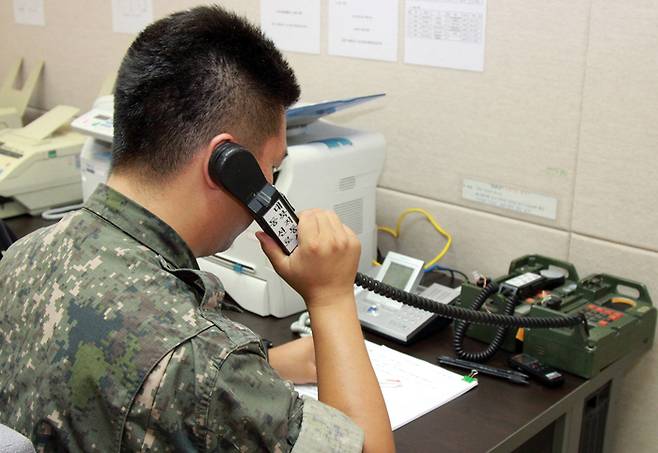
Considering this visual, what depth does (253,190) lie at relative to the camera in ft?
3.54

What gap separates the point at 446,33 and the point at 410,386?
832mm

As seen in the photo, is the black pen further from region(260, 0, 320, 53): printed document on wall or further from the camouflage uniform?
region(260, 0, 320, 53): printed document on wall

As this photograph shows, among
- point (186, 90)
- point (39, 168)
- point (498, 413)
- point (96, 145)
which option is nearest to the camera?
point (186, 90)

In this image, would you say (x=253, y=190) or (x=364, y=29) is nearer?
(x=253, y=190)

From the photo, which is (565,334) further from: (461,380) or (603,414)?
(603,414)

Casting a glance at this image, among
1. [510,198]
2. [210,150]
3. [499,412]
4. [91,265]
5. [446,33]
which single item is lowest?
[499,412]

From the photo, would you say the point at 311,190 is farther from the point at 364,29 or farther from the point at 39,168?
the point at 39,168

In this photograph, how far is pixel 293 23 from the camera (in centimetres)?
209

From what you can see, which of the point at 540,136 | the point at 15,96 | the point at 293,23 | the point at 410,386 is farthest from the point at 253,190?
the point at 15,96

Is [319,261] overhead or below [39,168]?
overhead

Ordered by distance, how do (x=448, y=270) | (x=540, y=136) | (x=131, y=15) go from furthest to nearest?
(x=131, y=15)
(x=448, y=270)
(x=540, y=136)

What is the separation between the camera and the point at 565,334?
4.61 feet

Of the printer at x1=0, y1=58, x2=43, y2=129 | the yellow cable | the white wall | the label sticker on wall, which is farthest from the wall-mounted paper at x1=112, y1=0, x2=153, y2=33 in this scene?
the label sticker on wall

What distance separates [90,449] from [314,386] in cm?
54
